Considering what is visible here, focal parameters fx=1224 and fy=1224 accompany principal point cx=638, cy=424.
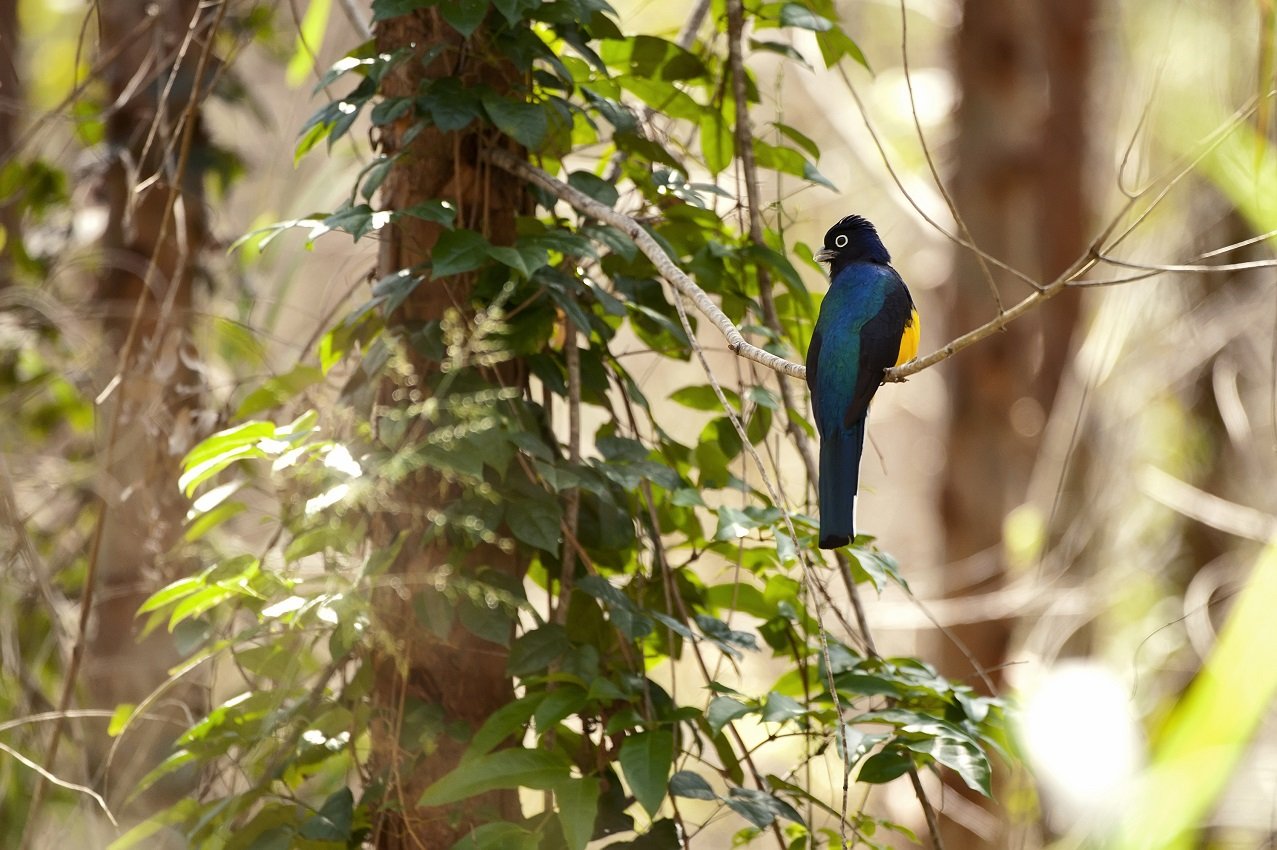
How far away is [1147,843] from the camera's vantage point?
1244mm

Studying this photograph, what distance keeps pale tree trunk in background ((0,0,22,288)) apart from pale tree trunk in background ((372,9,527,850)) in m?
1.54

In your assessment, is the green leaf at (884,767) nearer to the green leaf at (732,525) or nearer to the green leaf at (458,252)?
the green leaf at (732,525)

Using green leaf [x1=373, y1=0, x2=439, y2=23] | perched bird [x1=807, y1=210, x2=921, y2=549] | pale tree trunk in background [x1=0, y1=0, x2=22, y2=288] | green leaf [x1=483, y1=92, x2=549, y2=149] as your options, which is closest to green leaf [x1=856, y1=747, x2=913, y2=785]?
perched bird [x1=807, y1=210, x2=921, y2=549]

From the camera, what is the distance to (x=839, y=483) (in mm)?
2105

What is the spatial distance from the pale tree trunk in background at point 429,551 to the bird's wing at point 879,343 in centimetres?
64

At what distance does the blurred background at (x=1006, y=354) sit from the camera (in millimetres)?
2875

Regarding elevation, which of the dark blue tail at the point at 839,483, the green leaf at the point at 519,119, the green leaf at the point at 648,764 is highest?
the green leaf at the point at 519,119

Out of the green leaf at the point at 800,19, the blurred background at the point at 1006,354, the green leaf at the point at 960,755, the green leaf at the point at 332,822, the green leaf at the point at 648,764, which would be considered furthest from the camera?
the blurred background at the point at 1006,354

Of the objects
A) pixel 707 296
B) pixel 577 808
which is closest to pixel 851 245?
pixel 707 296

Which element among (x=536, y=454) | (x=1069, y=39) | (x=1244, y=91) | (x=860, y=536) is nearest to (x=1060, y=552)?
(x=1244, y=91)

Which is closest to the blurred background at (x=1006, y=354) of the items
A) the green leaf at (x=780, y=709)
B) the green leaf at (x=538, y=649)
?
the green leaf at (x=780, y=709)

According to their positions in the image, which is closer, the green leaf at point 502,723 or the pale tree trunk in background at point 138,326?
the green leaf at point 502,723

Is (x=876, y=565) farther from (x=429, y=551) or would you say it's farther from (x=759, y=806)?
(x=429, y=551)

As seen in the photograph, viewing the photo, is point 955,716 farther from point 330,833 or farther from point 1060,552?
point 1060,552
